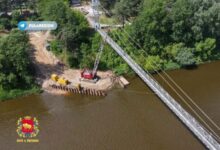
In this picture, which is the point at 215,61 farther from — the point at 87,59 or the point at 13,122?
the point at 13,122

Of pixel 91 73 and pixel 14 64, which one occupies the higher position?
pixel 14 64

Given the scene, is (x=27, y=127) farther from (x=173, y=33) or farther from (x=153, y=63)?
(x=173, y=33)

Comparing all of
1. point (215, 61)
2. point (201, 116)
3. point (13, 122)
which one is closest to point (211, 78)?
point (215, 61)

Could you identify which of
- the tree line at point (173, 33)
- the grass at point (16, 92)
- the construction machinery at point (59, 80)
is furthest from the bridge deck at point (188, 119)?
the grass at point (16, 92)

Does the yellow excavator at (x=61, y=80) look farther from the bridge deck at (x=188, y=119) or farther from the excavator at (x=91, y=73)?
the bridge deck at (x=188, y=119)

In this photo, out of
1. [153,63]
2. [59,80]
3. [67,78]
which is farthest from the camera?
[153,63]

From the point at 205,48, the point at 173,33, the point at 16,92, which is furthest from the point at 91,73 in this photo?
the point at 205,48

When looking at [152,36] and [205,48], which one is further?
[205,48]
